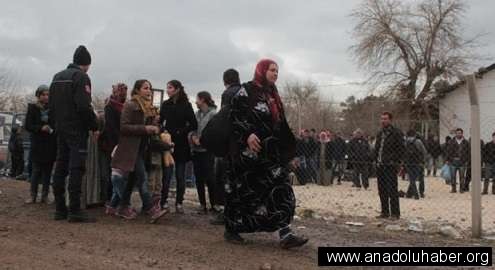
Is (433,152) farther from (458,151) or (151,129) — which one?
(151,129)

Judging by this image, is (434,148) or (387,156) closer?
(387,156)

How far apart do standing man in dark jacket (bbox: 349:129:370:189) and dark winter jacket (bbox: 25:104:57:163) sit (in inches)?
403

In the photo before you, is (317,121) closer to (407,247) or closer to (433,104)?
(433,104)

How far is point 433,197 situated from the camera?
14.7 metres

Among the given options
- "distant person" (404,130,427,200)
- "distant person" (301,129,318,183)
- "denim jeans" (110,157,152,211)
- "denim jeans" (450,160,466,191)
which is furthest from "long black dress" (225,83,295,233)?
"distant person" (301,129,318,183)

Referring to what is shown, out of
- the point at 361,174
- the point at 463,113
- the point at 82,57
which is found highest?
the point at 82,57

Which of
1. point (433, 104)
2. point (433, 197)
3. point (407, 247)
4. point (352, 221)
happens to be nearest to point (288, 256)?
point (407, 247)

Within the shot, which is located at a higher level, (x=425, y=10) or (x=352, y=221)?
(x=425, y=10)

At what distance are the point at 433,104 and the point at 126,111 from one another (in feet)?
23.2

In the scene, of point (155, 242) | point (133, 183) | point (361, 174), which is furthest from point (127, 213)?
point (361, 174)

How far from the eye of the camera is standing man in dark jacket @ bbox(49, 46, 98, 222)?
20.9 ft

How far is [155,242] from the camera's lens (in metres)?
5.61

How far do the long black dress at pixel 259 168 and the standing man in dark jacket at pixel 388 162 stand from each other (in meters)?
4.01

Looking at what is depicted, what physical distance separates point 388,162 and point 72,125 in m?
5.06
